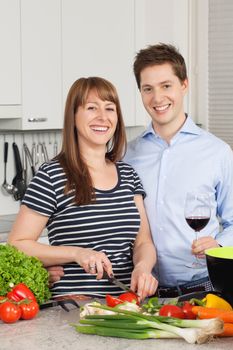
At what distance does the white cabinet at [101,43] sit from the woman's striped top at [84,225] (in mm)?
2094

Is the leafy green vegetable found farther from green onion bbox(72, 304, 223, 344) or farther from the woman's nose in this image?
the woman's nose

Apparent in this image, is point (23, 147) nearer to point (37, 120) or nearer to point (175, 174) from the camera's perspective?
point (37, 120)

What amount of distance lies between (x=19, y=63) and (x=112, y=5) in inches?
31.9

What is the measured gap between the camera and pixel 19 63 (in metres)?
4.39

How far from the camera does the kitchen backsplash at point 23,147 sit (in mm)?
4840

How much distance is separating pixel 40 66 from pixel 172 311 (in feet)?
8.91

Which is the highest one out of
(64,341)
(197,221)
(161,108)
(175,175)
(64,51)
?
(64,51)

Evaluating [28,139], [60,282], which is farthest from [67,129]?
[28,139]

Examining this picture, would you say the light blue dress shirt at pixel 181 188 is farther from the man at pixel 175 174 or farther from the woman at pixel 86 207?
the woman at pixel 86 207

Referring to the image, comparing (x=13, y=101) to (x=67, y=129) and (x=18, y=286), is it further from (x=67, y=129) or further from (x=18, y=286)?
(x=18, y=286)

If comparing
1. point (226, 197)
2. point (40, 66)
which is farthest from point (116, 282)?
point (40, 66)

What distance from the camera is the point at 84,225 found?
8.57 ft

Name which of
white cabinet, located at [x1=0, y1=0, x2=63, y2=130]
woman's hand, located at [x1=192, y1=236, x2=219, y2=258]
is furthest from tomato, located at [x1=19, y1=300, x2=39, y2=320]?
white cabinet, located at [x1=0, y1=0, x2=63, y2=130]

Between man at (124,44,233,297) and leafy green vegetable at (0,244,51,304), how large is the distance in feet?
1.86
